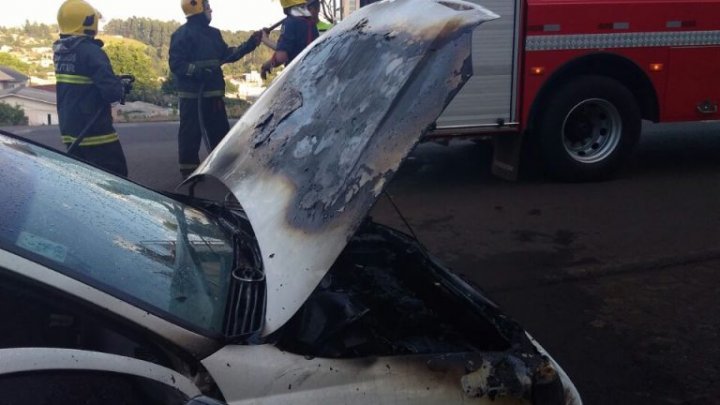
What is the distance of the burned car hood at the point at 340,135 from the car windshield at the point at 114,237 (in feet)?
0.71

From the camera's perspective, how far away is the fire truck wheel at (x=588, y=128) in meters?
6.88

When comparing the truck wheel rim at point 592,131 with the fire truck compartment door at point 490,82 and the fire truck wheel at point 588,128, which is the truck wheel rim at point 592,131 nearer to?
the fire truck wheel at point 588,128

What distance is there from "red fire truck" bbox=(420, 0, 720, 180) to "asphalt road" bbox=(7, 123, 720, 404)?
0.47 m

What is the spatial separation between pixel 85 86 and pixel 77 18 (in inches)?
19.2

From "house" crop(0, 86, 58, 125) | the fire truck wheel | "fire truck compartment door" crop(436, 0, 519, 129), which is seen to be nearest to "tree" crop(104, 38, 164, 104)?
"house" crop(0, 86, 58, 125)

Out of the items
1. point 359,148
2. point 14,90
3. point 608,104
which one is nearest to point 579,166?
point 608,104

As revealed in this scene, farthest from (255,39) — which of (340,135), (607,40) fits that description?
(340,135)

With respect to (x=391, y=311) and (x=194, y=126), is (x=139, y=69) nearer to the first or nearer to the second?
(x=194, y=126)

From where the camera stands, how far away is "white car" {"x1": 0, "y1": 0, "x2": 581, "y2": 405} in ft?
5.84

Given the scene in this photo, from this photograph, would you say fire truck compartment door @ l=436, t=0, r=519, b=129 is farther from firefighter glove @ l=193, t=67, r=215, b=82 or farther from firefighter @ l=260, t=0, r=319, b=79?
firefighter glove @ l=193, t=67, r=215, b=82

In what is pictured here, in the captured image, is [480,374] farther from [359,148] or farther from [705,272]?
[705,272]

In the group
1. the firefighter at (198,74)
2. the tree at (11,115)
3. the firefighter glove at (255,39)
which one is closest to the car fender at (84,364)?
the firefighter at (198,74)

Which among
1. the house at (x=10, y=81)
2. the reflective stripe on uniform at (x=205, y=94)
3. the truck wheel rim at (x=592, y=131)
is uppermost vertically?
the reflective stripe on uniform at (x=205, y=94)

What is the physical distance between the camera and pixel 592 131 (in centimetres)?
721
